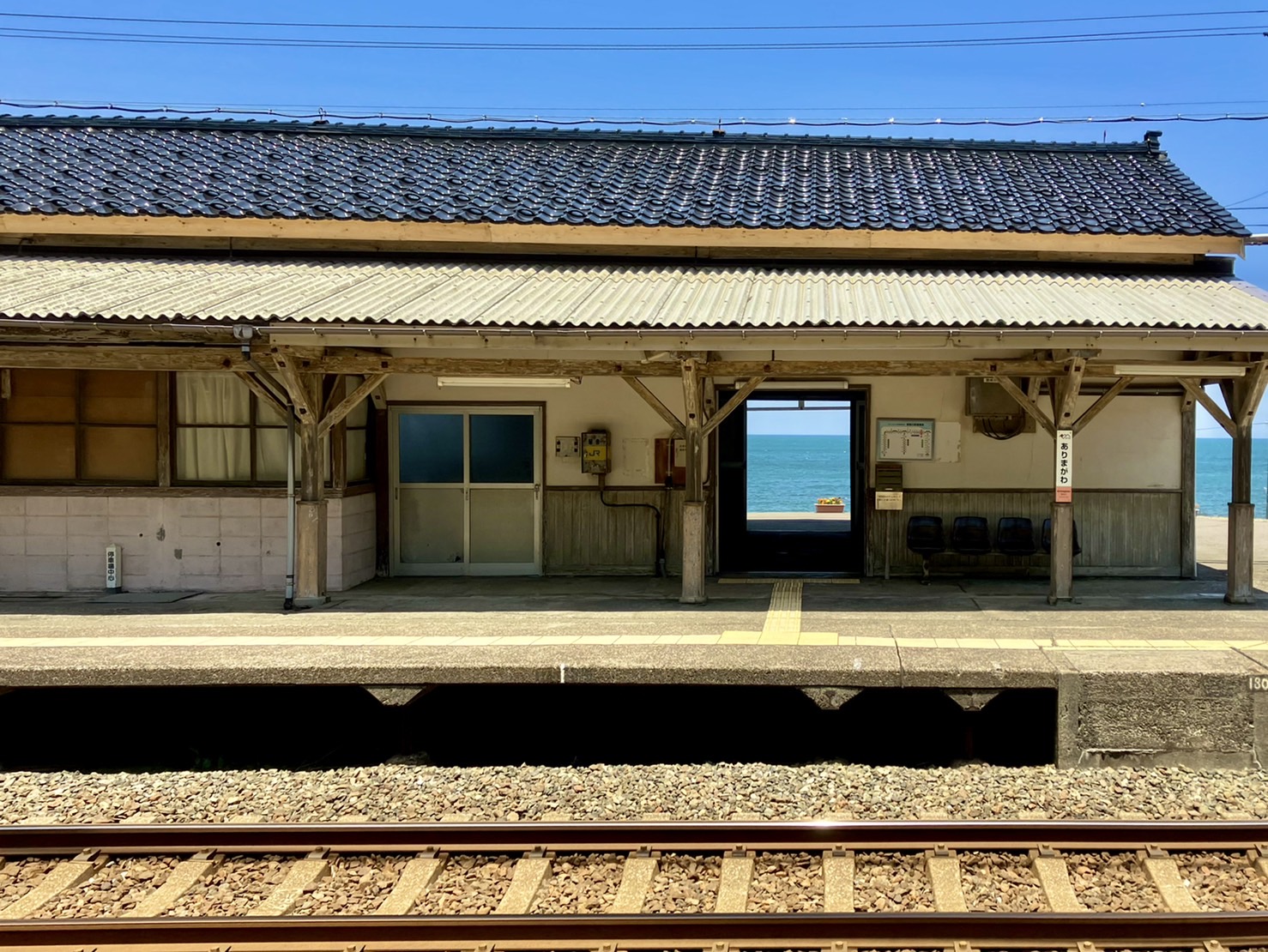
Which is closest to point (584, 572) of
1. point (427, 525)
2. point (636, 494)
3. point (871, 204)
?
point (636, 494)

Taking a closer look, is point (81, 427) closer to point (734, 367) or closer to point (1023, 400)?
point (734, 367)

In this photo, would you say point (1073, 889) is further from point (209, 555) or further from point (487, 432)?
point (209, 555)

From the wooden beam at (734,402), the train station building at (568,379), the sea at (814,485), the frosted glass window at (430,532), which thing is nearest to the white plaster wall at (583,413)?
the train station building at (568,379)

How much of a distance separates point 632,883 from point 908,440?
6.57 meters

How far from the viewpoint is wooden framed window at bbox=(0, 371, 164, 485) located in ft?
28.5

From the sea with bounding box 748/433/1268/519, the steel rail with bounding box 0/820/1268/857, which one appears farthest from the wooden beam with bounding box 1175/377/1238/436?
the sea with bounding box 748/433/1268/519

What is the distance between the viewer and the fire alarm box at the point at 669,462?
9.47 meters

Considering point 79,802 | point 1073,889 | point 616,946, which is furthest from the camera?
point 79,802

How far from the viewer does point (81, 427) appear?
871cm

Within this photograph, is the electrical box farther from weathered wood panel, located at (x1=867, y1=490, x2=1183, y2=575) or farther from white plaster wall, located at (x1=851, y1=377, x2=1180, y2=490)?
weathered wood panel, located at (x1=867, y1=490, x2=1183, y2=575)

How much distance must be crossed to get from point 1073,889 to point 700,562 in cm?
433

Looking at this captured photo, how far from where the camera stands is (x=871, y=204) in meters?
10.2

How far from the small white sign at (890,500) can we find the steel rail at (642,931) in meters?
5.86

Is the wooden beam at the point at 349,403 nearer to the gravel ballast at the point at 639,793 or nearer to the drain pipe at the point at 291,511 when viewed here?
the drain pipe at the point at 291,511
